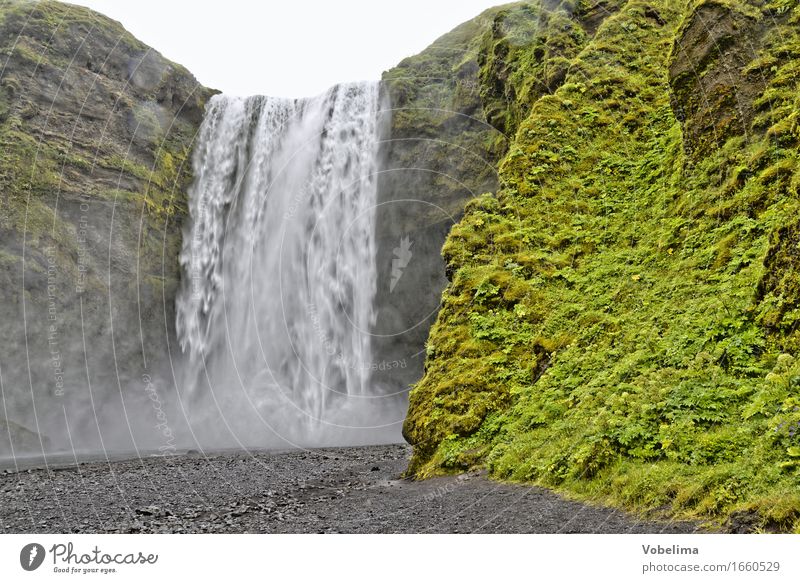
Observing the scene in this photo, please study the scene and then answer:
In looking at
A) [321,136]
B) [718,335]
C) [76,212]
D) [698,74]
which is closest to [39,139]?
[76,212]

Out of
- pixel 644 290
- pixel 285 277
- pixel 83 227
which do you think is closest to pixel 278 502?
pixel 644 290

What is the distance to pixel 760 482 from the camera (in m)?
6.11

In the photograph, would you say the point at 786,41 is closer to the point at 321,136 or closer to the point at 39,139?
the point at 321,136

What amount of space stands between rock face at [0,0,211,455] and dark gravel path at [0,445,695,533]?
11512 millimetres

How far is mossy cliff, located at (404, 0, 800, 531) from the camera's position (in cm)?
727

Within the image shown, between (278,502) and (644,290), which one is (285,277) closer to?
(278,502)

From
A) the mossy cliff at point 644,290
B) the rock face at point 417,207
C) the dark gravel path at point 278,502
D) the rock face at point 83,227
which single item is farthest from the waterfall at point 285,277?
the mossy cliff at point 644,290

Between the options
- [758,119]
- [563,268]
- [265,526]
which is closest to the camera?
[265,526]

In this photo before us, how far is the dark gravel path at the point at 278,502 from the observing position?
7.48 meters

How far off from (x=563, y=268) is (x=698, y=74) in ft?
17.6

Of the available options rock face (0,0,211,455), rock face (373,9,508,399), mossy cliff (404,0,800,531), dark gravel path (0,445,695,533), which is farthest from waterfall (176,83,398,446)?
mossy cliff (404,0,800,531)

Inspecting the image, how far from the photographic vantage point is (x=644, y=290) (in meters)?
10.8

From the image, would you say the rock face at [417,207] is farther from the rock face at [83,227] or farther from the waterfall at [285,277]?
the rock face at [83,227]

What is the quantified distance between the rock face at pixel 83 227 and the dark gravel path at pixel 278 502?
1151 centimetres
